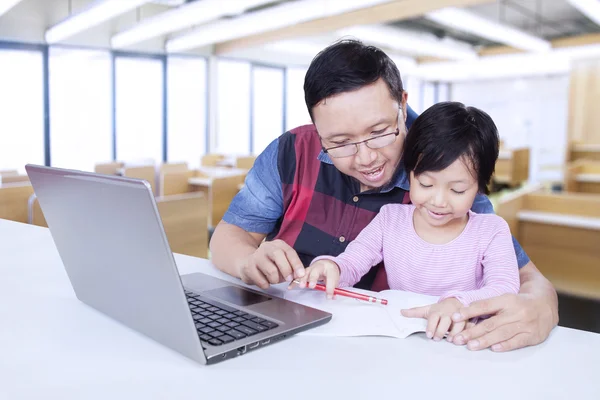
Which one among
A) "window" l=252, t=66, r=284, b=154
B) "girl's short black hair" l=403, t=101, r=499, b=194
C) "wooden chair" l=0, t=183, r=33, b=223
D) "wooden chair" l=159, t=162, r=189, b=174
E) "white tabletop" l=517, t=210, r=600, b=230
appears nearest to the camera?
"girl's short black hair" l=403, t=101, r=499, b=194

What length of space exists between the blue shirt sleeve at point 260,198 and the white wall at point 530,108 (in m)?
11.6

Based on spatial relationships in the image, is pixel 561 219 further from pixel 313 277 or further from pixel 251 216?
pixel 313 277

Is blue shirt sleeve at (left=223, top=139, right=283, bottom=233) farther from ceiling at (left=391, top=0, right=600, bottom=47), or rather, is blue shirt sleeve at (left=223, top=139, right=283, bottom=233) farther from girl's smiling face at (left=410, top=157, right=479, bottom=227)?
ceiling at (left=391, top=0, right=600, bottom=47)

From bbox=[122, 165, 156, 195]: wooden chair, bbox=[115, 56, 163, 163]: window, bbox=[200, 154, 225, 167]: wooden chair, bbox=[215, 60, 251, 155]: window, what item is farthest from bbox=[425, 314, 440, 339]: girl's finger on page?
bbox=[215, 60, 251, 155]: window

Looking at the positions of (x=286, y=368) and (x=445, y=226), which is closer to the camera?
(x=286, y=368)

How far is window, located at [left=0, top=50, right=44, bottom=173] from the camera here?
6.42 meters

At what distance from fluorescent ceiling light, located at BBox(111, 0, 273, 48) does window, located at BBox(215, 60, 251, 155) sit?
2513 millimetres

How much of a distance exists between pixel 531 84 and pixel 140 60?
976 centimetres

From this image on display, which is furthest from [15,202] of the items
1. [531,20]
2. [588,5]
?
[531,20]

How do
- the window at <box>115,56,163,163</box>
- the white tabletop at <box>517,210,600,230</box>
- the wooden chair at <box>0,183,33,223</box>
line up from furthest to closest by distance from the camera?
1. the window at <box>115,56,163,163</box>
2. the white tabletop at <box>517,210,600,230</box>
3. the wooden chair at <box>0,183,33,223</box>

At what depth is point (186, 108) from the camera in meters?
8.41

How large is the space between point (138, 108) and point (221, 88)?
5.11ft

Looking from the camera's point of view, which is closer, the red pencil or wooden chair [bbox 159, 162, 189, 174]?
the red pencil

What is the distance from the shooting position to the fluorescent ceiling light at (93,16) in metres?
4.39
